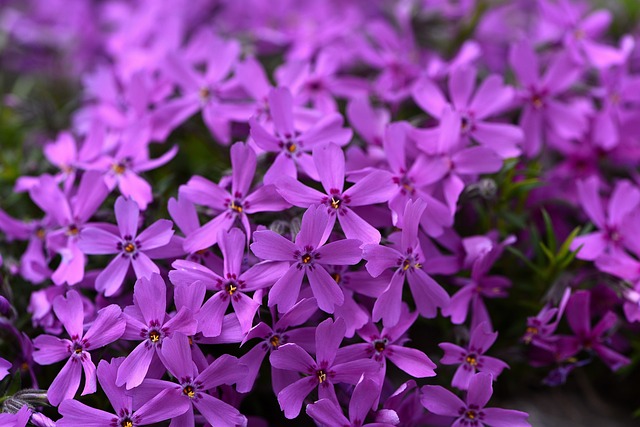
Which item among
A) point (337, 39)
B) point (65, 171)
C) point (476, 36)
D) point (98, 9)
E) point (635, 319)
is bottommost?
point (635, 319)

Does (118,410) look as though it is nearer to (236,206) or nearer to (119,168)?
(236,206)

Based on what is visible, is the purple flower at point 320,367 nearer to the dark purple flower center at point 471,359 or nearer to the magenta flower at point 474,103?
the dark purple flower center at point 471,359

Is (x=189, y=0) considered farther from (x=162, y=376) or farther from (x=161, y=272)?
(x=162, y=376)

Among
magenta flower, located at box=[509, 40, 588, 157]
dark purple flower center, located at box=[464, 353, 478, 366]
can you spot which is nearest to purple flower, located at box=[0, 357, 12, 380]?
dark purple flower center, located at box=[464, 353, 478, 366]

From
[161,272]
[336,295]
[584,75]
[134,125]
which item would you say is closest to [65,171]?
[134,125]

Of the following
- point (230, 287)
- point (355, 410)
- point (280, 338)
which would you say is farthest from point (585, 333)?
point (230, 287)

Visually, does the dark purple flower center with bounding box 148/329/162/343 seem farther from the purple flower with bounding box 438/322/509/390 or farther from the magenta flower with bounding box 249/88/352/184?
the purple flower with bounding box 438/322/509/390
